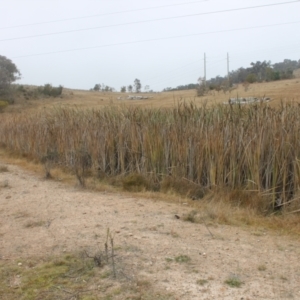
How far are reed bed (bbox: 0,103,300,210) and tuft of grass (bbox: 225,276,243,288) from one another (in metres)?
2.69

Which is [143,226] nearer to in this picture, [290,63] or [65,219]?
[65,219]

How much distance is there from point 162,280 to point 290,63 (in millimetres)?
71641

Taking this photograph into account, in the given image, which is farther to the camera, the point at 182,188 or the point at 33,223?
the point at 182,188

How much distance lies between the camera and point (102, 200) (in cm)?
718

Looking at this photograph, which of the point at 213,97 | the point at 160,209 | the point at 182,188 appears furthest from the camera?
the point at 213,97

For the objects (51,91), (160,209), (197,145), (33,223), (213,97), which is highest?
(51,91)

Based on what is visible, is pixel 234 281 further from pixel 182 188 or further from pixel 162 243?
pixel 182 188

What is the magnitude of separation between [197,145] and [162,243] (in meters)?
2.87

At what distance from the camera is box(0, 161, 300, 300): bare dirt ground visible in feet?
12.2

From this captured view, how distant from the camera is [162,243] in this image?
479cm

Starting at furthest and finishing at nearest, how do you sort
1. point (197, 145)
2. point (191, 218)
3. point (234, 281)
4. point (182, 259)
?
point (197, 145) → point (191, 218) → point (182, 259) → point (234, 281)

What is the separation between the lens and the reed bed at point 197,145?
6324 millimetres

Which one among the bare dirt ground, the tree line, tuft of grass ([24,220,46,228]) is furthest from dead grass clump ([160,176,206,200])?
the tree line

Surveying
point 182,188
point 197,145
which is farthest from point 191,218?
point 197,145
